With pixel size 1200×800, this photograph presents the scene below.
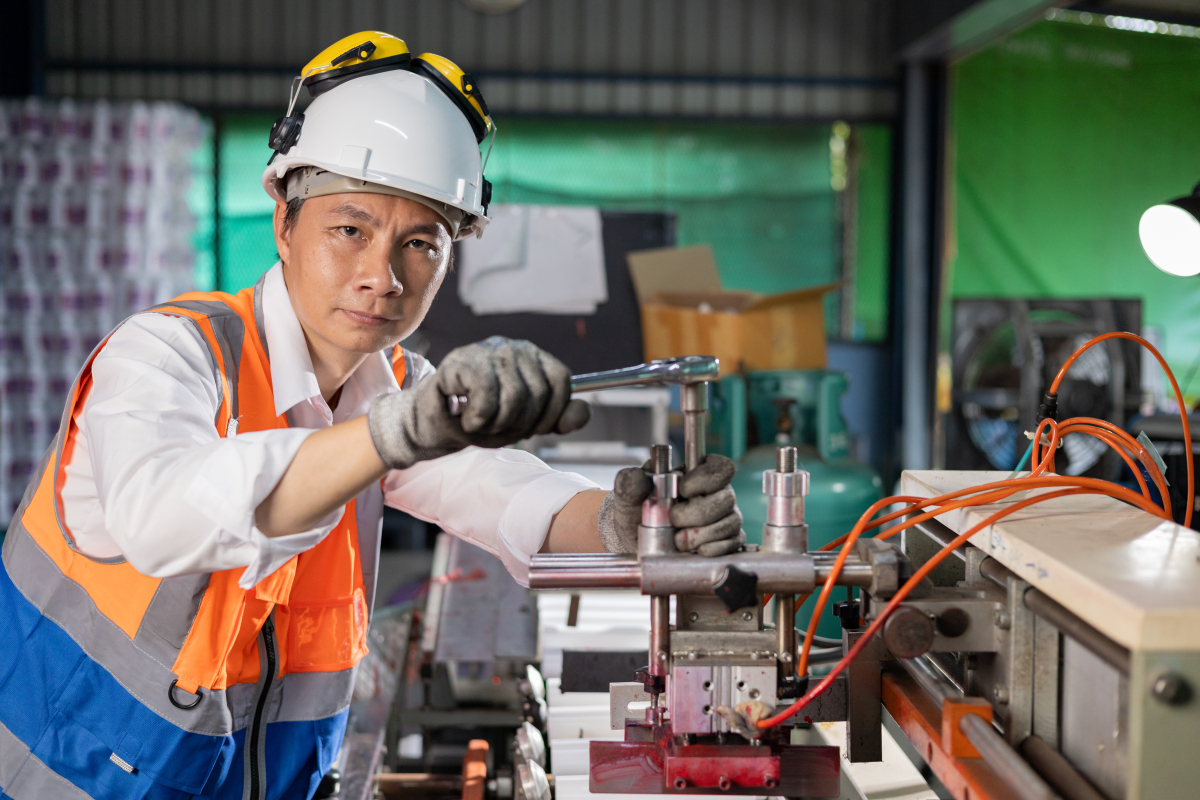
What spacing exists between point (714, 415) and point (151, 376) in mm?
2903

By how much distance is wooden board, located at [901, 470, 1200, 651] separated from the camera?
0.65 m

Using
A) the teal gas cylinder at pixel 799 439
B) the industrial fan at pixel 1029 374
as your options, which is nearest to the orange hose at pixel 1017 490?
the teal gas cylinder at pixel 799 439

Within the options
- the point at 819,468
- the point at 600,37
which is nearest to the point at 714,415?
the point at 819,468

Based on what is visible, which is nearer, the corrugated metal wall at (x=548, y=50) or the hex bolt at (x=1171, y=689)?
the hex bolt at (x=1171, y=689)

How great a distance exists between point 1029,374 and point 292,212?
12.2 ft

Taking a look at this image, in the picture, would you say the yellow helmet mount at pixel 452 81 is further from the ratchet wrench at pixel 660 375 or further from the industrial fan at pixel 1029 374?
the industrial fan at pixel 1029 374

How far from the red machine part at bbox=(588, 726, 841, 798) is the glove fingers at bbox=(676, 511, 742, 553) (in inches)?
7.9

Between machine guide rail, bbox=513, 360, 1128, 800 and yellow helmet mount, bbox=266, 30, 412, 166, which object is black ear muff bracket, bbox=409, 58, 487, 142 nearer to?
yellow helmet mount, bbox=266, 30, 412, 166

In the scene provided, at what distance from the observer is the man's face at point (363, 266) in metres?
1.18

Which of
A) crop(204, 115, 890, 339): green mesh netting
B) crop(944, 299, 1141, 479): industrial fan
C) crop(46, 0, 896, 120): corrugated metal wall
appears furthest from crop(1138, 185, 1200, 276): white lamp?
crop(46, 0, 896, 120): corrugated metal wall

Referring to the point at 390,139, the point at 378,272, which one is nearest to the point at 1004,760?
the point at 378,272

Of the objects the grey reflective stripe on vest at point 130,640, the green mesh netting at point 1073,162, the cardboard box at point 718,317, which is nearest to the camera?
the grey reflective stripe on vest at point 130,640

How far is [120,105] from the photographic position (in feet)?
15.2

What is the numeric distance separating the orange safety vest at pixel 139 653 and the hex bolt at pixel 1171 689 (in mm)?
939
